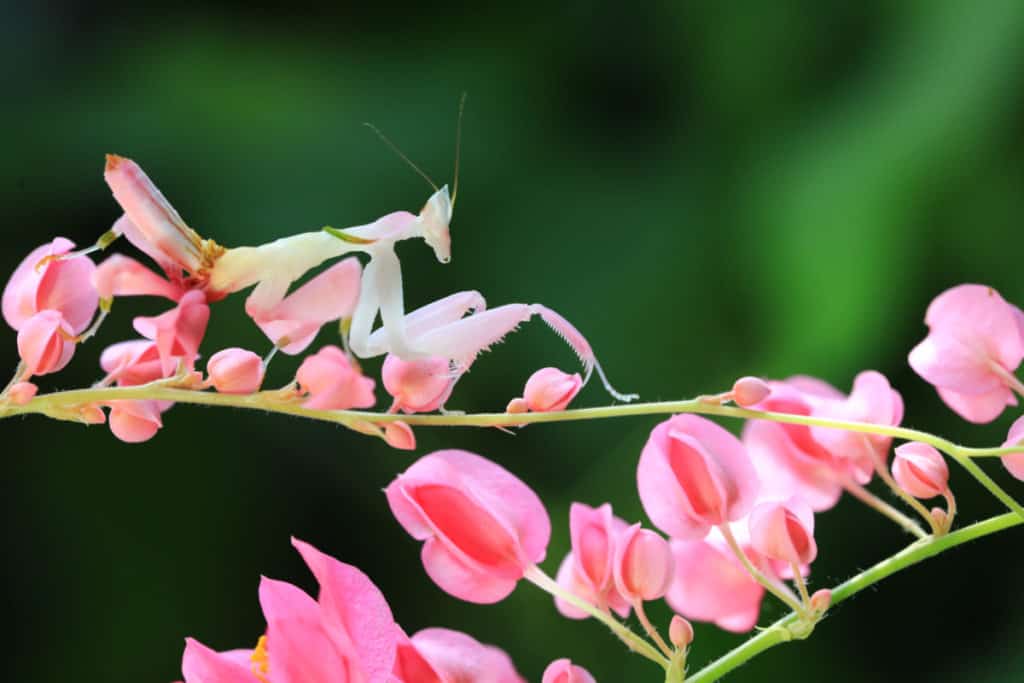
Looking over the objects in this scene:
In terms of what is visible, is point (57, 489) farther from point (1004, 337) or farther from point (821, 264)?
point (1004, 337)

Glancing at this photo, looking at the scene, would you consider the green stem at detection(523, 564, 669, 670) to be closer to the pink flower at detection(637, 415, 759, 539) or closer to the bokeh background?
the pink flower at detection(637, 415, 759, 539)

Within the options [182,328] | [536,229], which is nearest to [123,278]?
[182,328]

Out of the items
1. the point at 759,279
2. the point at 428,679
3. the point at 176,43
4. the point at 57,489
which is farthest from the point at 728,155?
the point at 428,679

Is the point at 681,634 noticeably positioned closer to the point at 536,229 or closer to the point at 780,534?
the point at 780,534

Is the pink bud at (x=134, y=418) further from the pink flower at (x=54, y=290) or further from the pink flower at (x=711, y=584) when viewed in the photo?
the pink flower at (x=711, y=584)

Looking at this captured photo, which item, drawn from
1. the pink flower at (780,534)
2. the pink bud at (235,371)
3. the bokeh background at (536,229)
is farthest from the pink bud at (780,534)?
the bokeh background at (536,229)
